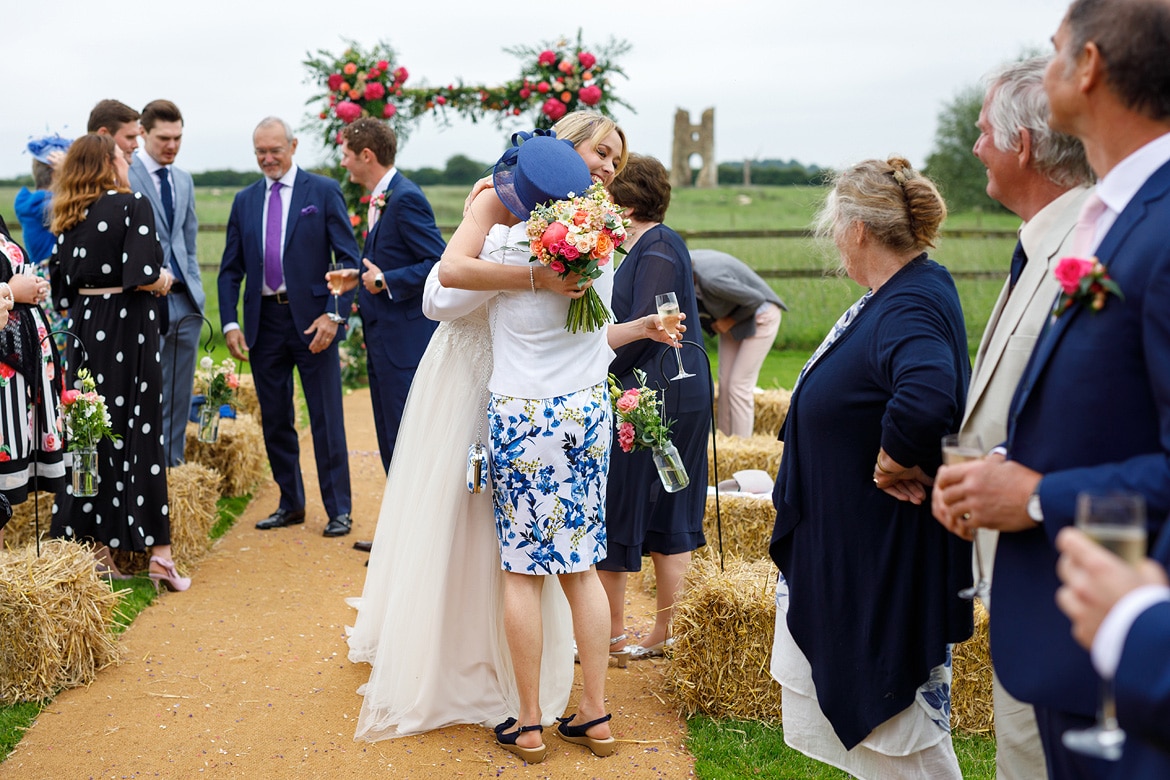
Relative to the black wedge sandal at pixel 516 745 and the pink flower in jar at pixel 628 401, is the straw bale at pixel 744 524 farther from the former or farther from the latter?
the black wedge sandal at pixel 516 745

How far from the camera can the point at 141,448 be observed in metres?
5.71

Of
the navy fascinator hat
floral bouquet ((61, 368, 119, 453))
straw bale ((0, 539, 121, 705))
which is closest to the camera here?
the navy fascinator hat

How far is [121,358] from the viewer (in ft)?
18.4

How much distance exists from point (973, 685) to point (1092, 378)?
2532 mm

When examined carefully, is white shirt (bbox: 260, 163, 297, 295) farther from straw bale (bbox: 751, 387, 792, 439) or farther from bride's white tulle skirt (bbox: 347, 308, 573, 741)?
straw bale (bbox: 751, 387, 792, 439)

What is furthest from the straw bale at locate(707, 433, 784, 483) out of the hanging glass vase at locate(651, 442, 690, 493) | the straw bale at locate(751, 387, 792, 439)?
the hanging glass vase at locate(651, 442, 690, 493)

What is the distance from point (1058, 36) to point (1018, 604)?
3.61ft

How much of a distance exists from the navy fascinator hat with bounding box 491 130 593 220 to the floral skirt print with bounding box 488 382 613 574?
0.68 m

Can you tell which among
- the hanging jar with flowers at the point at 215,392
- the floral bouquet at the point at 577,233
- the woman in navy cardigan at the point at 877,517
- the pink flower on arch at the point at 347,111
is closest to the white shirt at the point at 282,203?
the hanging jar with flowers at the point at 215,392

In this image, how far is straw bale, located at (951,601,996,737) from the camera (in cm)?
403

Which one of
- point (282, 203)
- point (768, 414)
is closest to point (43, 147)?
point (282, 203)

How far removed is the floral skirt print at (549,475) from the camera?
144 inches

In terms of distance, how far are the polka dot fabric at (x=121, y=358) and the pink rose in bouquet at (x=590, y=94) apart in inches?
216

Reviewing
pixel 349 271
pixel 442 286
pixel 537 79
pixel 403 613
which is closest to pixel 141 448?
pixel 349 271
